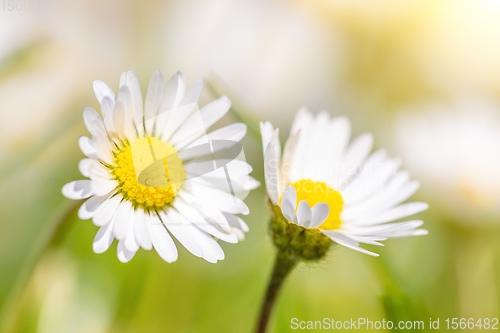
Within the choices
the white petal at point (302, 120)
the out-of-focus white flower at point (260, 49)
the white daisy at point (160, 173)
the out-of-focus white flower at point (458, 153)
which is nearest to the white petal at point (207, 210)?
the white daisy at point (160, 173)

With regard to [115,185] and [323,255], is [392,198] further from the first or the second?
[115,185]

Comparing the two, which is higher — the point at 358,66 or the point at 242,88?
the point at 358,66

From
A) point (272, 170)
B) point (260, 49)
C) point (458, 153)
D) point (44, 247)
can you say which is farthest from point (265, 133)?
point (260, 49)

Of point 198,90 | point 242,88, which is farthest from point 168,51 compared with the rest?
point 198,90
